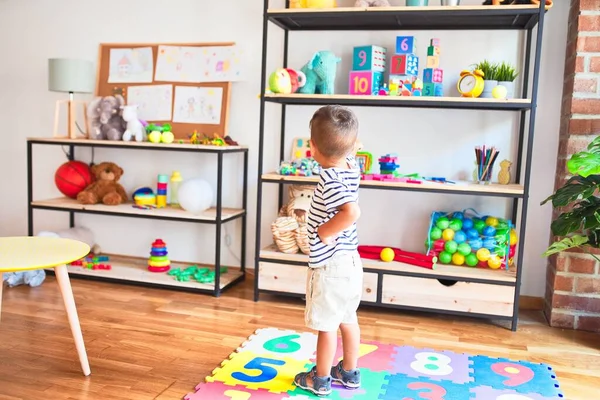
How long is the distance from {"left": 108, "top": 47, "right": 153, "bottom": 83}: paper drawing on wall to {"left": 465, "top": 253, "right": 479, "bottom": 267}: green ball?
216cm

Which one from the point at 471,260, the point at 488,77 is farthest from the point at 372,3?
the point at 471,260

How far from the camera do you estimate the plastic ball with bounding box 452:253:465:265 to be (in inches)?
119

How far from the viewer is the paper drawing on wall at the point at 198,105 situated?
3584 millimetres

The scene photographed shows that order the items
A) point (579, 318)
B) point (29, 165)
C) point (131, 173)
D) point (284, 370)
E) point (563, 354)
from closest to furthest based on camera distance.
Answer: point (284, 370) < point (563, 354) < point (579, 318) < point (29, 165) < point (131, 173)

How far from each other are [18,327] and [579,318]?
2.63 metres

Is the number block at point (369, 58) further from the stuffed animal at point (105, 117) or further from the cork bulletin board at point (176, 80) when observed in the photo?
the stuffed animal at point (105, 117)

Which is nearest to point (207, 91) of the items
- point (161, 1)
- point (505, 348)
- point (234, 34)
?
point (234, 34)

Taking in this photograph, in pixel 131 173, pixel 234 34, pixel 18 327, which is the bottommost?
pixel 18 327

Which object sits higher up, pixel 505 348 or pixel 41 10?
pixel 41 10

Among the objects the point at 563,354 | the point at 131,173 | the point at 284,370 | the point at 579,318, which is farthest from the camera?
the point at 131,173

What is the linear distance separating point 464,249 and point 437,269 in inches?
7.0

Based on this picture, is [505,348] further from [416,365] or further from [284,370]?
[284,370]

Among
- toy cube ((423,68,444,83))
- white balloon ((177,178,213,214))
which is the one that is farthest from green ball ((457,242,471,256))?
white balloon ((177,178,213,214))

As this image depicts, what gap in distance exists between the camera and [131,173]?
3836 millimetres
